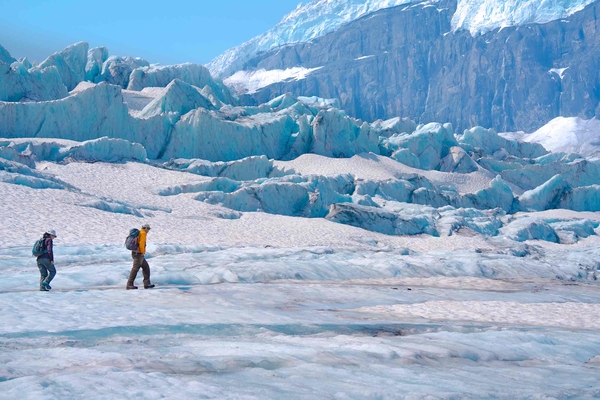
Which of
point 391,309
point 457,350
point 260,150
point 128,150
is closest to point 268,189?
point 128,150

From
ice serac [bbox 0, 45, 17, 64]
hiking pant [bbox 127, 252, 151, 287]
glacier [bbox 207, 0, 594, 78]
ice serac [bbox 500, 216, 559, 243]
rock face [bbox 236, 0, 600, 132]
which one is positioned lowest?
ice serac [bbox 500, 216, 559, 243]

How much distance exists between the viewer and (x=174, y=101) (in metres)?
39.4

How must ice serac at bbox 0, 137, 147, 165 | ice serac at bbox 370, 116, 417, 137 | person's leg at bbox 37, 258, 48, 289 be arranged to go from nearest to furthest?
person's leg at bbox 37, 258, 48, 289, ice serac at bbox 0, 137, 147, 165, ice serac at bbox 370, 116, 417, 137

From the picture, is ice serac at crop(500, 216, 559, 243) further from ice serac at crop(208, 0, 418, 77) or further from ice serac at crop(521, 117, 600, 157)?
ice serac at crop(208, 0, 418, 77)

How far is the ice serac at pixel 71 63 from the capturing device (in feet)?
153

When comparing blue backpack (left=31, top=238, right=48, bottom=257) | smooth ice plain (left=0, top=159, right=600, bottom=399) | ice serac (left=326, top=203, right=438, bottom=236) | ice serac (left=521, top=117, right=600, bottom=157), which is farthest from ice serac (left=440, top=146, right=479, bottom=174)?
ice serac (left=521, top=117, right=600, bottom=157)

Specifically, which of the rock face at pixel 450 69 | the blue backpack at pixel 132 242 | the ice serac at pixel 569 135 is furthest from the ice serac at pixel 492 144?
the rock face at pixel 450 69

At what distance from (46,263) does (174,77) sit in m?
45.4

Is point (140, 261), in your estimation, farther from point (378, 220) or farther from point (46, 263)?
point (378, 220)

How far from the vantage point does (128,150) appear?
30.2 meters

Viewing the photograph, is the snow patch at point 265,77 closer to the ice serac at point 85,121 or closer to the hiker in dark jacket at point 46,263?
the ice serac at point 85,121

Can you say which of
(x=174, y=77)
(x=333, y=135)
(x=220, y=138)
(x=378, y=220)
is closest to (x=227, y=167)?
(x=220, y=138)

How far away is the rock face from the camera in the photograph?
125375mm

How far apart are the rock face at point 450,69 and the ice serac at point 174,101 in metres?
78.8
